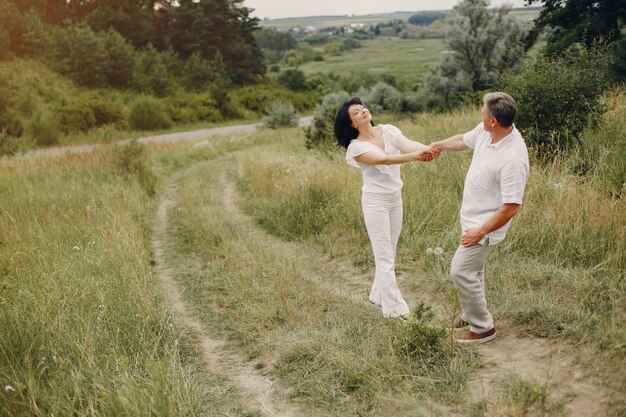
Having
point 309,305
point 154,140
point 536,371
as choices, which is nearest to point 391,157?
point 309,305

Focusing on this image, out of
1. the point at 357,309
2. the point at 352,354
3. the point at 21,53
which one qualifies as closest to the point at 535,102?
the point at 357,309

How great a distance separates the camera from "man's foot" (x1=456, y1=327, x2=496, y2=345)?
436 cm

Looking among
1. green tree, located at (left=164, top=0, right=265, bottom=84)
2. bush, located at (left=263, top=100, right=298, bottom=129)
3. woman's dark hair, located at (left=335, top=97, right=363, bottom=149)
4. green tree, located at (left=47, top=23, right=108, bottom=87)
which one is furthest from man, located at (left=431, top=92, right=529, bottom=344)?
green tree, located at (left=164, top=0, right=265, bottom=84)

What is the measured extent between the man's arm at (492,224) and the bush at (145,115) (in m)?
30.0

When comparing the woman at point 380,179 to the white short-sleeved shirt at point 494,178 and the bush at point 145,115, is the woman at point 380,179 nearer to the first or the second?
the white short-sleeved shirt at point 494,178

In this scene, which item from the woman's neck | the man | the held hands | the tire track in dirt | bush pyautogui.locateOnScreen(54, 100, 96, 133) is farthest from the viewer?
bush pyautogui.locateOnScreen(54, 100, 96, 133)

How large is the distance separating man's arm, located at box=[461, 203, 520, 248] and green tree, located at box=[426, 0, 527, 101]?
1723 cm

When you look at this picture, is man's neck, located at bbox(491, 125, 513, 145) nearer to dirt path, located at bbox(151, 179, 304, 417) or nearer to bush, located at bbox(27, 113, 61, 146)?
dirt path, located at bbox(151, 179, 304, 417)

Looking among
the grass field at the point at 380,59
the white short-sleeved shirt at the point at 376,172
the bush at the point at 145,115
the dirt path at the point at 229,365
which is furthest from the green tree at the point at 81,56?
the grass field at the point at 380,59

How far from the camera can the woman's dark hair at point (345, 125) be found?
4.93m

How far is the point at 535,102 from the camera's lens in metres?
8.48

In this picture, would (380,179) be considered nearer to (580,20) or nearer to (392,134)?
(392,134)

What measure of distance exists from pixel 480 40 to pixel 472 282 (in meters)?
18.2

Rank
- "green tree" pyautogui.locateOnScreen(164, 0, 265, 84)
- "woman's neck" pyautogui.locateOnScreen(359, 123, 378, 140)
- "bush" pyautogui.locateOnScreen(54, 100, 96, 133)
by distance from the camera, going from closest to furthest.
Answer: "woman's neck" pyautogui.locateOnScreen(359, 123, 378, 140)
"bush" pyautogui.locateOnScreen(54, 100, 96, 133)
"green tree" pyautogui.locateOnScreen(164, 0, 265, 84)
